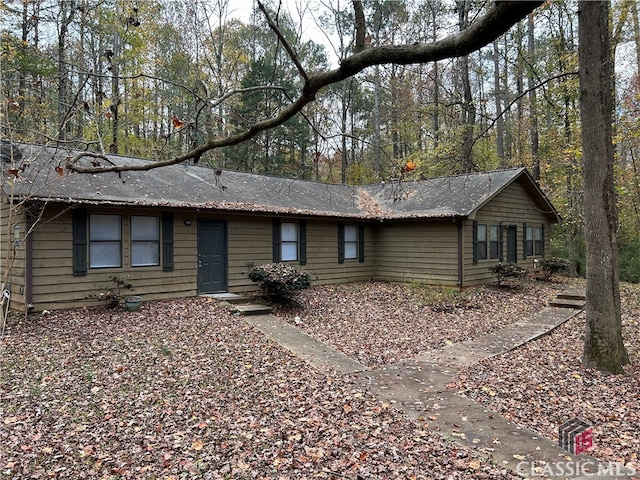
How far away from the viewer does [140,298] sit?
9648mm

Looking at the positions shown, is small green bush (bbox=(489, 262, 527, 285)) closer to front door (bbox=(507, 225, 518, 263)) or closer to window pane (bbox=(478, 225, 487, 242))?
window pane (bbox=(478, 225, 487, 242))

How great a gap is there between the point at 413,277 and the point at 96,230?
10371 millimetres

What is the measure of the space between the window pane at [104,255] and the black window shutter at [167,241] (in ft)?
3.53

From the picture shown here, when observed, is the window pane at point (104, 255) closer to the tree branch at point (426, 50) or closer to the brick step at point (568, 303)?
the tree branch at point (426, 50)

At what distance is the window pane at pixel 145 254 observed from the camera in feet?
33.7

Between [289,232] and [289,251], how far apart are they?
0.63 m

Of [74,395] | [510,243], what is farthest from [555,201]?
[74,395]

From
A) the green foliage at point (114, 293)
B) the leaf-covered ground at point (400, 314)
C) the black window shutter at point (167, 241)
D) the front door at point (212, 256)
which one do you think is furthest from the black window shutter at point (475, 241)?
the green foliage at point (114, 293)

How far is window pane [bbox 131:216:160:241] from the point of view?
33.6 ft

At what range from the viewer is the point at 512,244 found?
16156mm

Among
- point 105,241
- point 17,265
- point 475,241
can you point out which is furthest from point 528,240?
point 17,265

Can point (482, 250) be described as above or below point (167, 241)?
below

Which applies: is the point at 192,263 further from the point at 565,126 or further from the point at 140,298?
the point at 565,126

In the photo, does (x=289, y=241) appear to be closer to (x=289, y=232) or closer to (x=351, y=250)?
(x=289, y=232)
